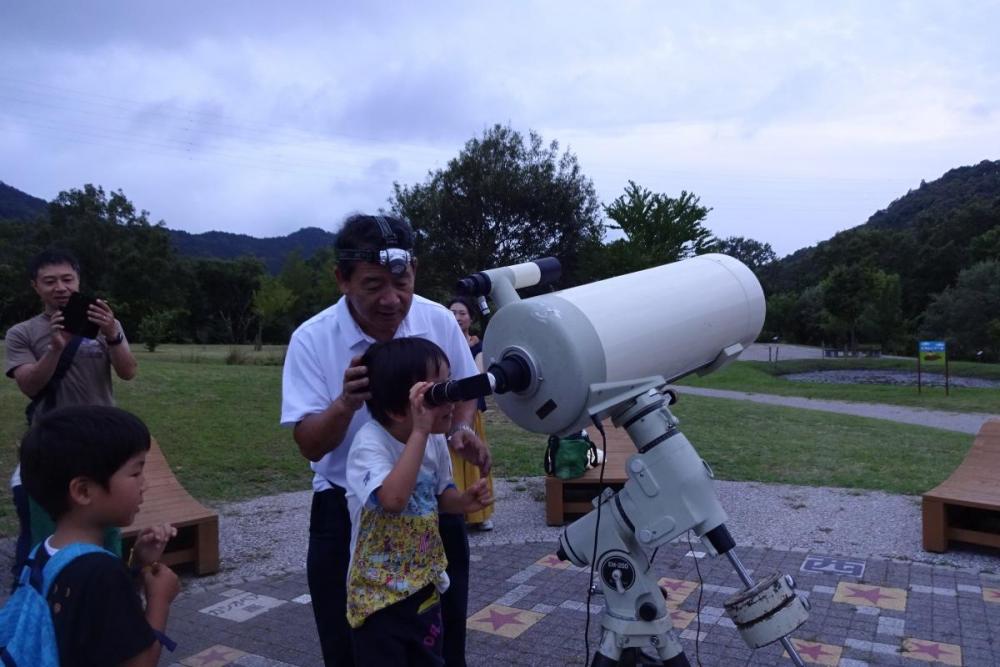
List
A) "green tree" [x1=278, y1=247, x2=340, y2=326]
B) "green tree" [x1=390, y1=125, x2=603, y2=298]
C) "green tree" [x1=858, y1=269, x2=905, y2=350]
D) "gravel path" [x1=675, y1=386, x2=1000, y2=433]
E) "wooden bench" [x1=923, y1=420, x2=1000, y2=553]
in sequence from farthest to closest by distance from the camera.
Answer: "green tree" [x1=278, y1=247, x2=340, y2=326]
"green tree" [x1=858, y1=269, x2=905, y2=350]
"green tree" [x1=390, y1=125, x2=603, y2=298]
"gravel path" [x1=675, y1=386, x2=1000, y2=433]
"wooden bench" [x1=923, y1=420, x2=1000, y2=553]

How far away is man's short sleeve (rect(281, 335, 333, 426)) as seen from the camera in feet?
6.59

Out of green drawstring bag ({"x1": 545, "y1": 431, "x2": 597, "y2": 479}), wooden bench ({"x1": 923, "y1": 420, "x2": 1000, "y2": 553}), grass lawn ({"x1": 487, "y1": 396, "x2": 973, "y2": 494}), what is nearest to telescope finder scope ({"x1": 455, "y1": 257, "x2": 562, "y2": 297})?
green drawstring bag ({"x1": 545, "y1": 431, "x2": 597, "y2": 479})

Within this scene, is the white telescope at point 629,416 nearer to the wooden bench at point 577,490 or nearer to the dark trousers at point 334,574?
the dark trousers at point 334,574

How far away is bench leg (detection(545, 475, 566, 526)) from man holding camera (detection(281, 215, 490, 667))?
3287 millimetres

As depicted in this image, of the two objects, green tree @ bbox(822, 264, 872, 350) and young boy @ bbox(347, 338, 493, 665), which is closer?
young boy @ bbox(347, 338, 493, 665)

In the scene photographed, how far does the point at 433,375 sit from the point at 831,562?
147 inches

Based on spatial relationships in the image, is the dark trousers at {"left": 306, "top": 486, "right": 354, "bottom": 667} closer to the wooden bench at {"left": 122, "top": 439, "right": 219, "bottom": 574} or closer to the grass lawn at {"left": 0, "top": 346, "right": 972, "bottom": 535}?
the wooden bench at {"left": 122, "top": 439, "right": 219, "bottom": 574}

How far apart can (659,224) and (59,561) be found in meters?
20.9

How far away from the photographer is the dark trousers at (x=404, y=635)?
1831mm

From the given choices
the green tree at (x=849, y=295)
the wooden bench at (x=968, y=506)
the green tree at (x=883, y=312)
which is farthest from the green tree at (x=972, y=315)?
the wooden bench at (x=968, y=506)

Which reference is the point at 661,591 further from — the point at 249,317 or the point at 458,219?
the point at 249,317

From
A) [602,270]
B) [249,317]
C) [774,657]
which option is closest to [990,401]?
[602,270]

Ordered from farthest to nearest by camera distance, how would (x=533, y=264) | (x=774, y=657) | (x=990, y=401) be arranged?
A: 1. (x=990, y=401)
2. (x=774, y=657)
3. (x=533, y=264)

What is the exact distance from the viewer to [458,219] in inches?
918
